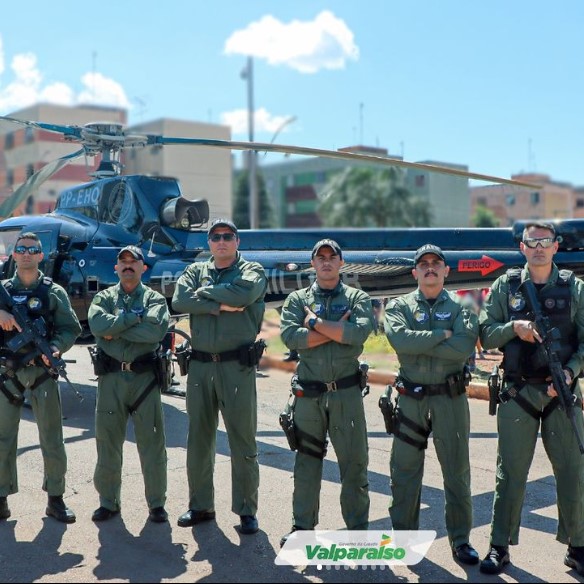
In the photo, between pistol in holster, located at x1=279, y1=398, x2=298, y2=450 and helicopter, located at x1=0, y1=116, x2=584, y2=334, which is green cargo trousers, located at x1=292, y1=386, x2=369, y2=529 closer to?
pistol in holster, located at x1=279, y1=398, x2=298, y2=450

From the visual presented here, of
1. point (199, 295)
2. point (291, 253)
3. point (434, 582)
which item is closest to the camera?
point (434, 582)

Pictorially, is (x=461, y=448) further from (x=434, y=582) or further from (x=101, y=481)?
(x=101, y=481)

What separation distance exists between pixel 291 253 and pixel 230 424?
3.21 m

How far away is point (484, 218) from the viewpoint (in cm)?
5491

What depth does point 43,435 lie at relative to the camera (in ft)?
16.9

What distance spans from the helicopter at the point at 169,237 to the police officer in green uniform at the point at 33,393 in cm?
268

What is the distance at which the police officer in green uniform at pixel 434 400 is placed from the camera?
4.27 meters

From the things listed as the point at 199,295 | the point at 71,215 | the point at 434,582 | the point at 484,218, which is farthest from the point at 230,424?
the point at 484,218

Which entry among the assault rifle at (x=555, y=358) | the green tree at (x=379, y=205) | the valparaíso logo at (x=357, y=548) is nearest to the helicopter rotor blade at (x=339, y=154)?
the assault rifle at (x=555, y=358)

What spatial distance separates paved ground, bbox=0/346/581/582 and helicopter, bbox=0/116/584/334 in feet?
5.81

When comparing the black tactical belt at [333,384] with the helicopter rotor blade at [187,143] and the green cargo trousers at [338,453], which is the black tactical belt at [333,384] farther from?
the helicopter rotor blade at [187,143]

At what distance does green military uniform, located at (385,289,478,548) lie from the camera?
4270 millimetres

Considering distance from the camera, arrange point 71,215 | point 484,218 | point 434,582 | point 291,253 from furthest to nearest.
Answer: point 484,218, point 71,215, point 291,253, point 434,582

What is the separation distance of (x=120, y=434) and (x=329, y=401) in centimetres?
157
